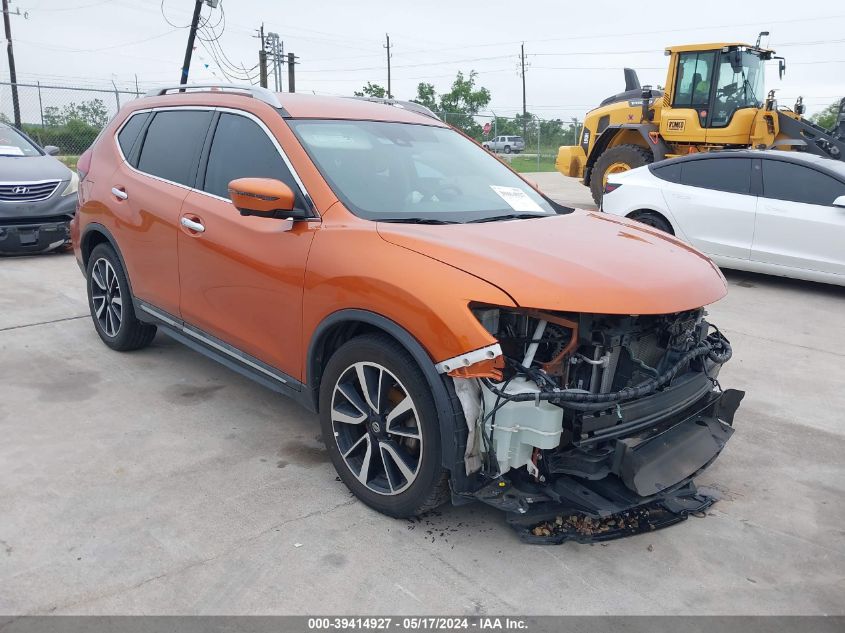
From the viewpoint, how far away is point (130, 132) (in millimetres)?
4953

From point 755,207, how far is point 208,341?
6229 mm

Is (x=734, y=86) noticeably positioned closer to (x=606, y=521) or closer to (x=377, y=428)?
(x=606, y=521)

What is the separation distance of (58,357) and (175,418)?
156cm

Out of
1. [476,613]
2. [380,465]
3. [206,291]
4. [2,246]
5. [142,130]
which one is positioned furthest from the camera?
[2,246]

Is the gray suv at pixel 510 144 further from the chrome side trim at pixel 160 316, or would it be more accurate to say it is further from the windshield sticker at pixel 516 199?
the windshield sticker at pixel 516 199

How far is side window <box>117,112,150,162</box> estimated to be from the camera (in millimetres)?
4855

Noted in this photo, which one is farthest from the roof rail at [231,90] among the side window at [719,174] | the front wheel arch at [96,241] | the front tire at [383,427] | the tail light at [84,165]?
the side window at [719,174]

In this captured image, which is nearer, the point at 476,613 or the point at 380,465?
the point at 476,613

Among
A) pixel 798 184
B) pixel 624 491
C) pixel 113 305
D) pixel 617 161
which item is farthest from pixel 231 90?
pixel 617 161

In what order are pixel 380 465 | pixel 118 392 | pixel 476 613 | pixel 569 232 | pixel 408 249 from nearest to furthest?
1. pixel 476 613
2. pixel 408 249
3. pixel 380 465
4. pixel 569 232
5. pixel 118 392

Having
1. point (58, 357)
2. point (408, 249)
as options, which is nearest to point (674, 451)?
point (408, 249)

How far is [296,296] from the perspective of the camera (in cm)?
334

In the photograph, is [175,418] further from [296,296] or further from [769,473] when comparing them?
[769,473]

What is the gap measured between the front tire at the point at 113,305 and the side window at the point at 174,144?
788 mm
